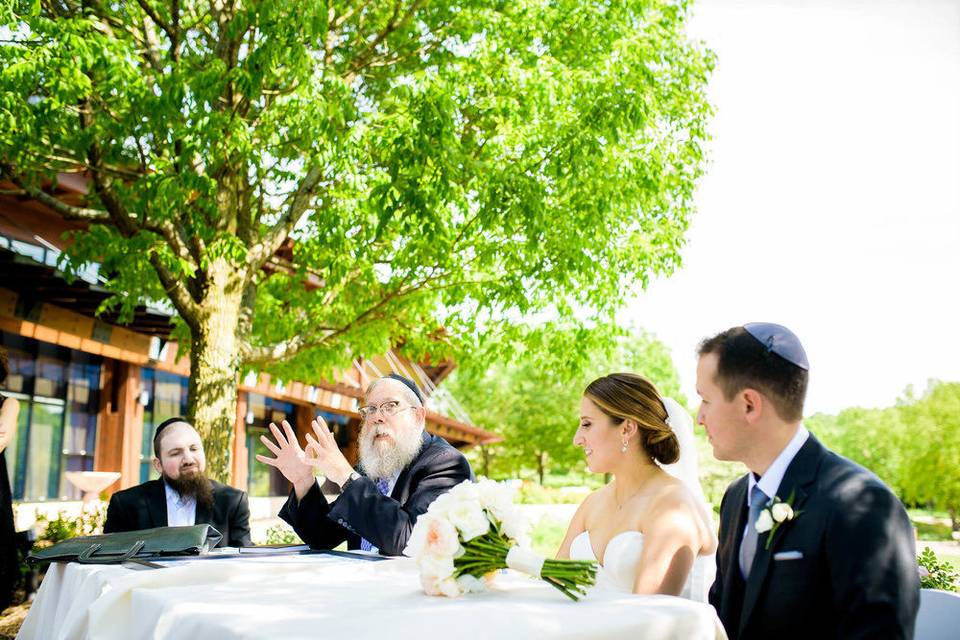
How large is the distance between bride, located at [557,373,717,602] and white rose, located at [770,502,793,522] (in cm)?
98

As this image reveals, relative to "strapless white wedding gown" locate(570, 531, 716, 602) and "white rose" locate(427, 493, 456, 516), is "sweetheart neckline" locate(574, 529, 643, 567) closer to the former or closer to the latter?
A: "strapless white wedding gown" locate(570, 531, 716, 602)

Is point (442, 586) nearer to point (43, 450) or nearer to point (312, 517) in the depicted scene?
point (312, 517)

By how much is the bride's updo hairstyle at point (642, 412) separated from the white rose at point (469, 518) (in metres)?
1.42

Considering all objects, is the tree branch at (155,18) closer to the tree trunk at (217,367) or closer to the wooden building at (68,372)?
the tree trunk at (217,367)

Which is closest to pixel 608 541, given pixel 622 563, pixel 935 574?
pixel 622 563

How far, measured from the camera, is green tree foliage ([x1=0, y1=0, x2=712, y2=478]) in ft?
28.4

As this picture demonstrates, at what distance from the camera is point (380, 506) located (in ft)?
14.5

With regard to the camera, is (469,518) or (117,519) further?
(117,519)

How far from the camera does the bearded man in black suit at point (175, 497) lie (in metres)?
5.91

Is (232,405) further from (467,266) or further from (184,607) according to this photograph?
(184,607)

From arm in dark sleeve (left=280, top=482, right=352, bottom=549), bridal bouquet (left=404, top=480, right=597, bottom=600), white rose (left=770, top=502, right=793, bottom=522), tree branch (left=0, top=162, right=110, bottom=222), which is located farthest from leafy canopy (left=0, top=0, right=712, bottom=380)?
white rose (left=770, top=502, right=793, bottom=522)

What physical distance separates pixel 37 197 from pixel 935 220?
124800mm

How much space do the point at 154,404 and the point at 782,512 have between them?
20.3m

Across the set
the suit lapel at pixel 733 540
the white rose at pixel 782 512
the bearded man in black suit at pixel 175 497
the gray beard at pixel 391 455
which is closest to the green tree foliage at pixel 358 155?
the bearded man in black suit at pixel 175 497
